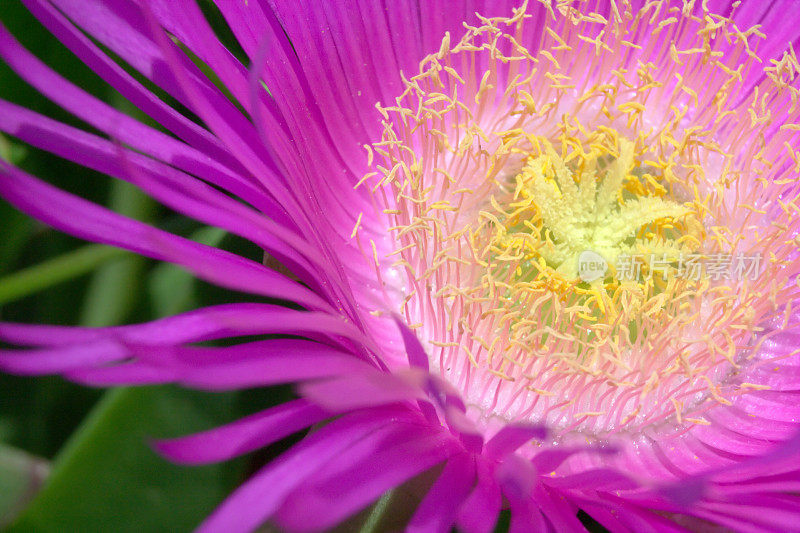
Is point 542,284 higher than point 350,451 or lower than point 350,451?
higher

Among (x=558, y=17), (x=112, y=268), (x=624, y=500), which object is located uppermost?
(x=558, y=17)

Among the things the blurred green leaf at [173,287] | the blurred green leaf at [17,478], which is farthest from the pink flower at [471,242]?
the blurred green leaf at [17,478]

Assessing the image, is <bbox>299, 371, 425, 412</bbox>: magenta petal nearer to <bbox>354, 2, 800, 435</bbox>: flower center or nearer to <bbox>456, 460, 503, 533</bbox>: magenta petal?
<bbox>456, 460, 503, 533</bbox>: magenta petal

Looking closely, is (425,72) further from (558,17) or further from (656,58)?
(656,58)

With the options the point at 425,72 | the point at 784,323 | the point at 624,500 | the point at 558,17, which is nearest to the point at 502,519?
the point at 624,500

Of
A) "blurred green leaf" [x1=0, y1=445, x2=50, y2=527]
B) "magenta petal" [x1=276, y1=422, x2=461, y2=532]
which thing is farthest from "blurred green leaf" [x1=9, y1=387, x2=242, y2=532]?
"magenta petal" [x1=276, y1=422, x2=461, y2=532]

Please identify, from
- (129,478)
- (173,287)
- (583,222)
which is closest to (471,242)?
(583,222)
